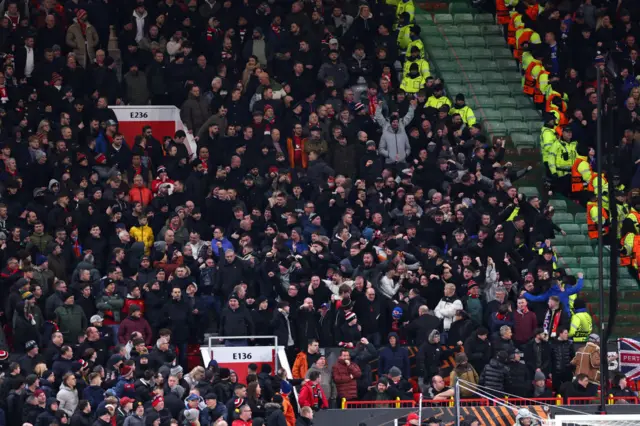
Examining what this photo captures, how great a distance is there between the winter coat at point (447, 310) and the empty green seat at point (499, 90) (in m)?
9.63

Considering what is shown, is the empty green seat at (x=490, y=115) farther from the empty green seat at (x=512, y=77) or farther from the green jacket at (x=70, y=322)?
the green jacket at (x=70, y=322)

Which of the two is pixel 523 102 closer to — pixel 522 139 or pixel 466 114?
pixel 522 139

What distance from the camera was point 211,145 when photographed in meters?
32.6

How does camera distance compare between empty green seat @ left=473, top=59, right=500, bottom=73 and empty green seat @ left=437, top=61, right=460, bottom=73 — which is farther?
empty green seat @ left=473, top=59, right=500, bottom=73

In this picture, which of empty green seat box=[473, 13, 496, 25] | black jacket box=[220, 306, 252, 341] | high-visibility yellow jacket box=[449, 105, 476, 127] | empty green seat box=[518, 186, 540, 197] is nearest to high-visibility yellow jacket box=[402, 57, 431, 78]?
high-visibility yellow jacket box=[449, 105, 476, 127]

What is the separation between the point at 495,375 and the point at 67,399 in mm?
6889

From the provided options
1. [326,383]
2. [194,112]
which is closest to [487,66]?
[194,112]

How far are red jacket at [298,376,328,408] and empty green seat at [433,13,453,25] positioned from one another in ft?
48.3

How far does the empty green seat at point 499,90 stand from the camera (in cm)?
3762

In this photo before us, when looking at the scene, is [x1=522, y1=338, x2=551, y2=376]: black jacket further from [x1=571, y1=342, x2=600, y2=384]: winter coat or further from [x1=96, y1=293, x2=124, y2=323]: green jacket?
[x1=96, y1=293, x2=124, y2=323]: green jacket

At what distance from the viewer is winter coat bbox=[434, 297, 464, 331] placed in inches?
1137

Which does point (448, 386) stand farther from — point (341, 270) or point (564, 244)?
point (564, 244)

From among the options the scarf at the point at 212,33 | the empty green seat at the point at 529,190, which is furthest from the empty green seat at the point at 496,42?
the scarf at the point at 212,33

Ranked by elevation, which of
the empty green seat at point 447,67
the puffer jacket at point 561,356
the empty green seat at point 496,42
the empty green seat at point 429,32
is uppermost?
the empty green seat at point 429,32
